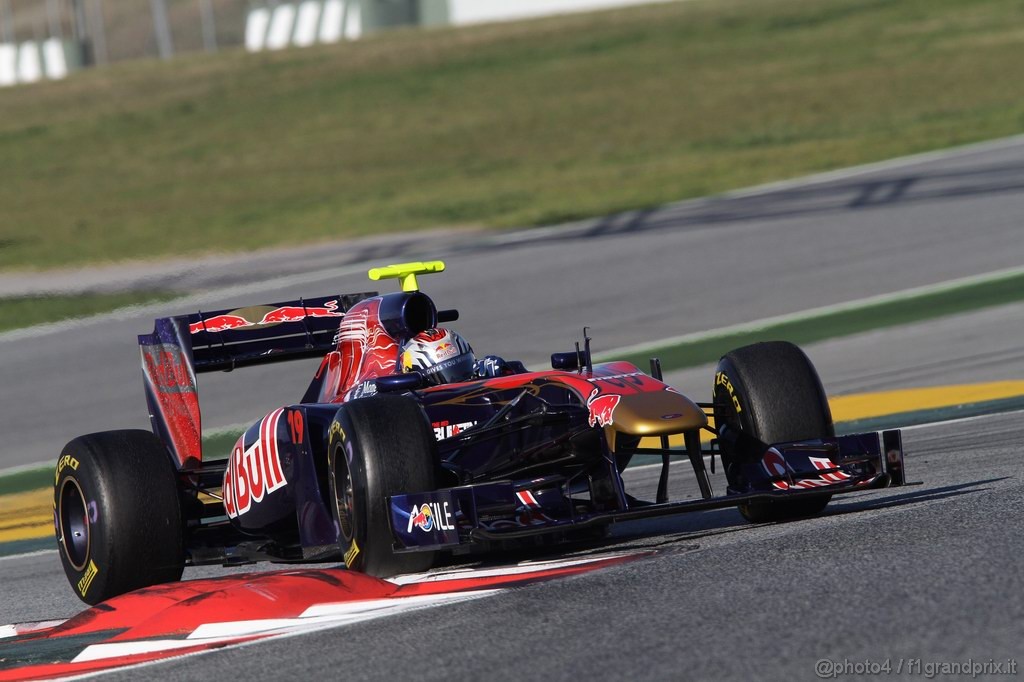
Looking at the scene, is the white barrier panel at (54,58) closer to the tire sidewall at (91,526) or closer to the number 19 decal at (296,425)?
the tire sidewall at (91,526)

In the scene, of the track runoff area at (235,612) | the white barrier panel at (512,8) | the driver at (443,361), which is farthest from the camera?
the white barrier panel at (512,8)

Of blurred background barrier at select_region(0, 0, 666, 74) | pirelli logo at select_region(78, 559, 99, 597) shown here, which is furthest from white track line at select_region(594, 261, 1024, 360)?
blurred background barrier at select_region(0, 0, 666, 74)

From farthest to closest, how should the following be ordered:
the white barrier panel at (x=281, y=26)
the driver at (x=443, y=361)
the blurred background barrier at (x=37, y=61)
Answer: the blurred background barrier at (x=37, y=61) → the white barrier panel at (x=281, y=26) → the driver at (x=443, y=361)

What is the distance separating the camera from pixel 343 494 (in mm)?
6395

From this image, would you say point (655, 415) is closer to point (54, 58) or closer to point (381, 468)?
point (381, 468)

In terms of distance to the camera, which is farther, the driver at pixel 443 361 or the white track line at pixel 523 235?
the white track line at pixel 523 235

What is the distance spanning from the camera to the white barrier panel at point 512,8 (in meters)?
48.0

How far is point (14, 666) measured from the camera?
5.65 meters

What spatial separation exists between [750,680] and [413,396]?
8.90ft

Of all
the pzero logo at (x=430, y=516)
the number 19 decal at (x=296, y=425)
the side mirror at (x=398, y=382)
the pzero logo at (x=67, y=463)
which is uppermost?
the side mirror at (x=398, y=382)

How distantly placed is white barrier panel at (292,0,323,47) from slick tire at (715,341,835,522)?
169ft

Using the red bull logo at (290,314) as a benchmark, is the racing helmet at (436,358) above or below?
below

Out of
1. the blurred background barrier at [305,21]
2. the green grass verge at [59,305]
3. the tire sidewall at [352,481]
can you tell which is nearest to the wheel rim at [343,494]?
the tire sidewall at [352,481]

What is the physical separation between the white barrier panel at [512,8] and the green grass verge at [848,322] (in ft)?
110
